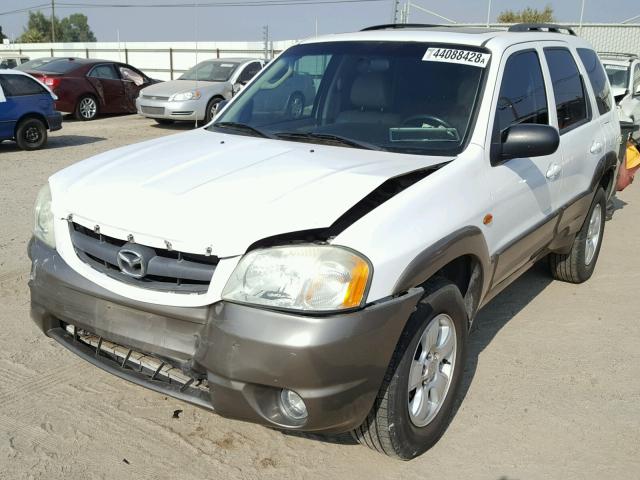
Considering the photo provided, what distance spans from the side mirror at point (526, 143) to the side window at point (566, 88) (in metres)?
1.06

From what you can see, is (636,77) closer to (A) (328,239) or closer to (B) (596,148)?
(B) (596,148)

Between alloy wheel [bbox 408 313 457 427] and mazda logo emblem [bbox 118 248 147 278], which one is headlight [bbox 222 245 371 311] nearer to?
mazda logo emblem [bbox 118 248 147 278]

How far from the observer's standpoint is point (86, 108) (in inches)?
651

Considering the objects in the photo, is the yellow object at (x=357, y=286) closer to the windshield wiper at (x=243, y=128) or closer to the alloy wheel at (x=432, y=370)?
the alloy wheel at (x=432, y=370)

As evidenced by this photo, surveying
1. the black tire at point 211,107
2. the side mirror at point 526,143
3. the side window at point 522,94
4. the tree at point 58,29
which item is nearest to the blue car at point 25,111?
the black tire at point 211,107

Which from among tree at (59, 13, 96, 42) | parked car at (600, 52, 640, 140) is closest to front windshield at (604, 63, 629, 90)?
parked car at (600, 52, 640, 140)

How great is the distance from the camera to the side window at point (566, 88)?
4422 millimetres

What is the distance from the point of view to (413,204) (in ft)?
9.30

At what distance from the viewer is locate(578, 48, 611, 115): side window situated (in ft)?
16.8

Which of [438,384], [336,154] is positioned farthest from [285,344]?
[336,154]

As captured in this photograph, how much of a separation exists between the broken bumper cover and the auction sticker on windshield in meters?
1.62

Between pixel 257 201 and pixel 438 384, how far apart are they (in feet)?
4.03

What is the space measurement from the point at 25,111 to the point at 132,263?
397 inches

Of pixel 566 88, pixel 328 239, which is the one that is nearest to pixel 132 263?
pixel 328 239
